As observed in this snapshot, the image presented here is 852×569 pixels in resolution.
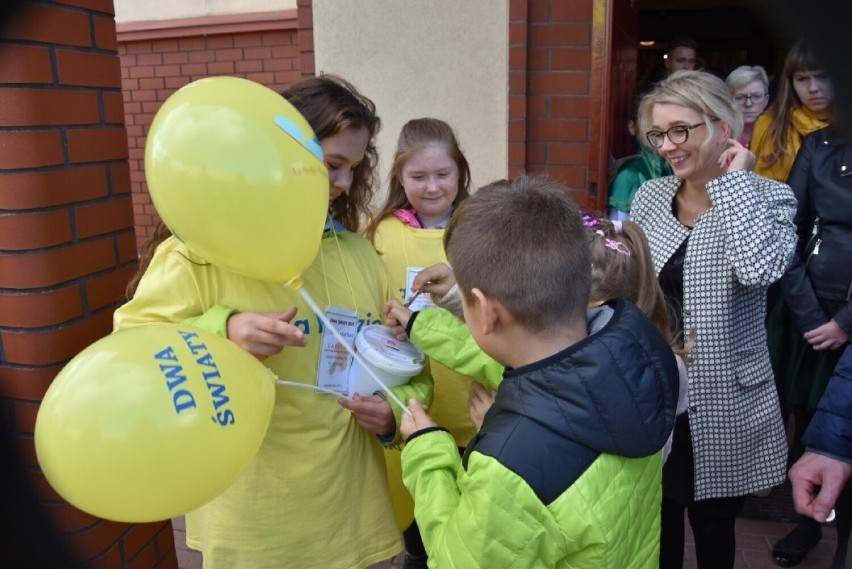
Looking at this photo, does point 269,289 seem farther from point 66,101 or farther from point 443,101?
point 443,101

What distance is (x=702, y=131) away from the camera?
2254mm

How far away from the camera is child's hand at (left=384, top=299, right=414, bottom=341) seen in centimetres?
172

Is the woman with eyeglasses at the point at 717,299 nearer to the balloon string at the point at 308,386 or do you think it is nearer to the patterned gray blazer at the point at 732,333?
the patterned gray blazer at the point at 732,333

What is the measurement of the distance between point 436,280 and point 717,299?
36.9 inches

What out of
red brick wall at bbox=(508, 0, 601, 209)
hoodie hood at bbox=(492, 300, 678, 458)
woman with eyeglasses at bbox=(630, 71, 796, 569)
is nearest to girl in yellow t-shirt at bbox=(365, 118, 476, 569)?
woman with eyeglasses at bbox=(630, 71, 796, 569)

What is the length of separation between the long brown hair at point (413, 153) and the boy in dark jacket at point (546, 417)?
1130mm

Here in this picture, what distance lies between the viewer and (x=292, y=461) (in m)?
1.59

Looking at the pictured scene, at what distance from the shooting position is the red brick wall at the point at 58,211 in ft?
4.88

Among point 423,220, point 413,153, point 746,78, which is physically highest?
point 746,78

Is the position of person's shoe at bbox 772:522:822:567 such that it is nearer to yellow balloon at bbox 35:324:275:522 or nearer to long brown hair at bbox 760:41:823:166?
long brown hair at bbox 760:41:823:166

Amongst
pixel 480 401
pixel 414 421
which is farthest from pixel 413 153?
pixel 414 421

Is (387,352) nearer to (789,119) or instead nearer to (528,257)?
(528,257)

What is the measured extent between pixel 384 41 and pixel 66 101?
2530 millimetres

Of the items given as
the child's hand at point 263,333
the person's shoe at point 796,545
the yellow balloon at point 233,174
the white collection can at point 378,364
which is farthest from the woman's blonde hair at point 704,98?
the person's shoe at point 796,545
